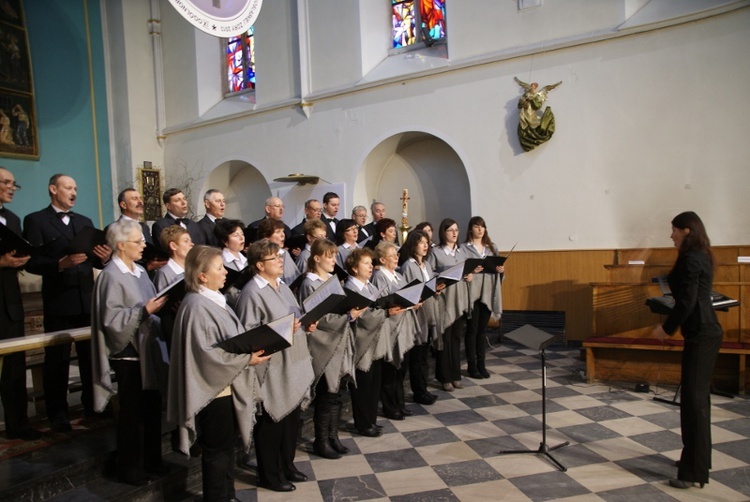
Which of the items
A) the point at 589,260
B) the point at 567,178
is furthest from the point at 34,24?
the point at 589,260

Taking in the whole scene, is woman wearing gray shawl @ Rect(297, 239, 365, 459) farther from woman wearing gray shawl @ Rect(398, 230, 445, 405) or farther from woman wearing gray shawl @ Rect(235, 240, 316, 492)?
woman wearing gray shawl @ Rect(398, 230, 445, 405)

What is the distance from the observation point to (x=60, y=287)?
11.5 ft

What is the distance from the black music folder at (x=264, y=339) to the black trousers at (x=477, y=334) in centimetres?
322

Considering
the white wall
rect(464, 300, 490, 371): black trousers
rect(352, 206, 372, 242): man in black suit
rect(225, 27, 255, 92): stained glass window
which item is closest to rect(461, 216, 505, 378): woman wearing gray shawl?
rect(464, 300, 490, 371): black trousers

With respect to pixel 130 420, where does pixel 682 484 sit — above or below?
below

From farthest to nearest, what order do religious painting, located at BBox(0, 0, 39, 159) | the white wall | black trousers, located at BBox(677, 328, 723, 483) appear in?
religious painting, located at BBox(0, 0, 39, 159), the white wall, black trousers, located at BBox(677, 328, 723, 483)

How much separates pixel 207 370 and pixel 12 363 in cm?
154

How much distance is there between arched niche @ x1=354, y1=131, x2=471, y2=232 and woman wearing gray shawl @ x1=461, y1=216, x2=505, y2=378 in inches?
112

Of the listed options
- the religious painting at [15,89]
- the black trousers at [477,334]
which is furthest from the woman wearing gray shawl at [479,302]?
the religious painting at [15,89]

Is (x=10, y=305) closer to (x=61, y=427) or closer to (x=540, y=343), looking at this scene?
(x=61, y=427)

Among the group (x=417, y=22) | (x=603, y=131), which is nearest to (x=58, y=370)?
(x=603, y=131)

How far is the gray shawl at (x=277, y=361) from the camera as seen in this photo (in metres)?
2.86

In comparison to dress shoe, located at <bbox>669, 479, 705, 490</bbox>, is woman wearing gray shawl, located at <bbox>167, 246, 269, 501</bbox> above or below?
above

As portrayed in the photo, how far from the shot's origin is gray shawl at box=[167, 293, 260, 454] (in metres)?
2.44
